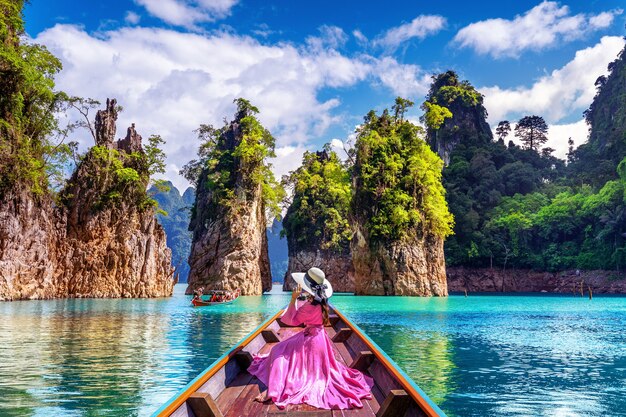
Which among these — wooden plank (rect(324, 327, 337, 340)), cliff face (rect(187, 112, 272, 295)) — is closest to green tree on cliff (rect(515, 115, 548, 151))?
cliff face (rect(187, 112, 272, 295))

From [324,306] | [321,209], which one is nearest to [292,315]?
[324,306]

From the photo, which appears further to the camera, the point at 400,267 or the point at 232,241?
the point at 232,241

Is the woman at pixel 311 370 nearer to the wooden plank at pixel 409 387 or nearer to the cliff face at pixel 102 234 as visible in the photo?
the wooden plank at pixel 409 387

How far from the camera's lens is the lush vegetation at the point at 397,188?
51.0 metres

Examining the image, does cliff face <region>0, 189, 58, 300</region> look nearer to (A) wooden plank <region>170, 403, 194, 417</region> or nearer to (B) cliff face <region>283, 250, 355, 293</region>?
(A) wooden plank <region>170, 403, 194, 417</region>

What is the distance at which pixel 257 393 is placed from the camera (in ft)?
21.2

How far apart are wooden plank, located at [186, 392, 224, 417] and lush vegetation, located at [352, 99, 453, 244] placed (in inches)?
1811

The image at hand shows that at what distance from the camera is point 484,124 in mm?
89250

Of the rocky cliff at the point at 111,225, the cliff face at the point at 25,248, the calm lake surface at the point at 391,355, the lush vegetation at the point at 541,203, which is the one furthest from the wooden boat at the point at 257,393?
the lush vegetation at the point at 541,203

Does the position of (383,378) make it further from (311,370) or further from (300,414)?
(300,414)

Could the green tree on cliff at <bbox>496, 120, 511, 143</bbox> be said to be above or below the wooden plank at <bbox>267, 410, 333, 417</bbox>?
above

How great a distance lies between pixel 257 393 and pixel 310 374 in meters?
0.70

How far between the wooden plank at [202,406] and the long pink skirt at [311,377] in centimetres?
114

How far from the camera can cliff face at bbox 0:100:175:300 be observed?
135 ft
